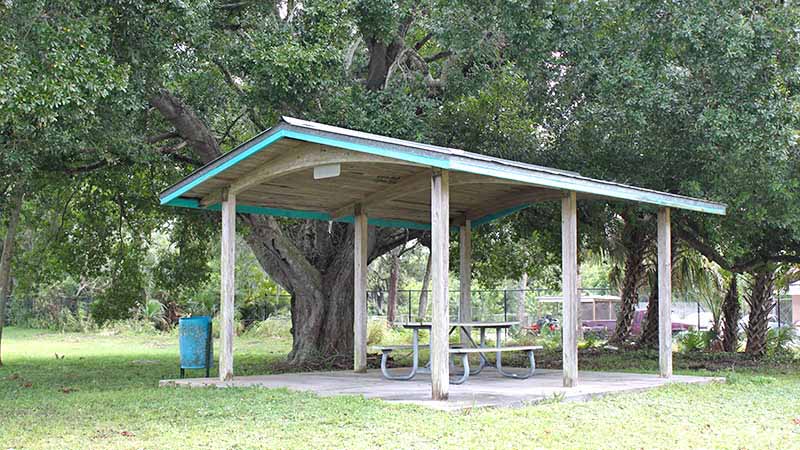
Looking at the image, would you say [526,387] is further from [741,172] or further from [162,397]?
[741,172]

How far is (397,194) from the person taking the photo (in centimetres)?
1121

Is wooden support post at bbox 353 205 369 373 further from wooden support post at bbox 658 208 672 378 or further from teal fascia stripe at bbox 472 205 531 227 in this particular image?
wooden support post at bbox 658 208 672 378

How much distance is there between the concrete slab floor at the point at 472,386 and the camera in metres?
8.68

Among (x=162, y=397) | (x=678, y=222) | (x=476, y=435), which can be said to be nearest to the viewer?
(x=476, y=435)

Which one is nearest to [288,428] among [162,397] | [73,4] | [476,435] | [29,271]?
[476,435]

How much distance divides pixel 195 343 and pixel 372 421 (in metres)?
5.22

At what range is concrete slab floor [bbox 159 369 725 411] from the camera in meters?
8.68

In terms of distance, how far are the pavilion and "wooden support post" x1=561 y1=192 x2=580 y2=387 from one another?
12 millimetres

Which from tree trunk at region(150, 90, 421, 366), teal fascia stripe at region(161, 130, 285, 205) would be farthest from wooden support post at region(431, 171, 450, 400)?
tree trunk at region(150, 90, 421, 366)

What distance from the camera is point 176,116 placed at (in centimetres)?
Result: 1368

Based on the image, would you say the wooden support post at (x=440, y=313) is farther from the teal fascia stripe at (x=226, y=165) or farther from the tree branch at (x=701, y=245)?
the tree branch at (x=701, y=245)

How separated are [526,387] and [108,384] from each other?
6215 millimetres

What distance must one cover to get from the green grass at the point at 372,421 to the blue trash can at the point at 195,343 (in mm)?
1280

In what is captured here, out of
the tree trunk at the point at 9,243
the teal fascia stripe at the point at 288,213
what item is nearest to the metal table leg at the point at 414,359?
the teal fascia stripe at the point at 288,213
